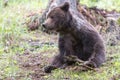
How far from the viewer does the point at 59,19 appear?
5.92 m

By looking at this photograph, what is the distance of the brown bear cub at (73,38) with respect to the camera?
590 centimetres

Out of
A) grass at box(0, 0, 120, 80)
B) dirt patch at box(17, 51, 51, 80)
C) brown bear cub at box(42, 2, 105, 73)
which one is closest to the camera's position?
grass at box(0, 0, 120, 80)

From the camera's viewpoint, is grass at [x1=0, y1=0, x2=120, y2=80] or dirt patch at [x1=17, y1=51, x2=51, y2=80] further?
dirt patch at [x1=17, y1=51, x2=51, y2=80]

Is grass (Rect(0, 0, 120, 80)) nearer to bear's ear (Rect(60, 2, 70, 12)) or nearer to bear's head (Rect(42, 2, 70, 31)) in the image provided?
bear's head (Rect(42, 2, 70, 31))

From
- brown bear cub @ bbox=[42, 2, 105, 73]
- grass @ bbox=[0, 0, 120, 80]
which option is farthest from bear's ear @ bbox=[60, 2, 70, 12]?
grass @ bbox=[0, 0, 120, 80]

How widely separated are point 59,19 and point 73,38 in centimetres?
40

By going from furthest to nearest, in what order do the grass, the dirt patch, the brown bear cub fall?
the brown bear cub, the dirt patch, the grass

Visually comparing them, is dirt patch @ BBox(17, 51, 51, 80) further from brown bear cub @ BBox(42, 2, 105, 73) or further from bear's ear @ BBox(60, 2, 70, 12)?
bear's ear @ BBox(60, 2, 70, 12)

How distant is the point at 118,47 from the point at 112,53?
0.43 metres

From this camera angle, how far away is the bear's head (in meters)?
5.90

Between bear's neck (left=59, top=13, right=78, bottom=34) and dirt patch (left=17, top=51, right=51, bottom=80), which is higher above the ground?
bear's neck (left=59, top=13, right=78, bottom=34)

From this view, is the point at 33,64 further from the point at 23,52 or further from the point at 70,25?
the point at 70,25

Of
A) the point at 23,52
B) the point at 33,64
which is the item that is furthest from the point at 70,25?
the point at 23,52

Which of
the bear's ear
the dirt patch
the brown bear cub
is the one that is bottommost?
the dirt patch
